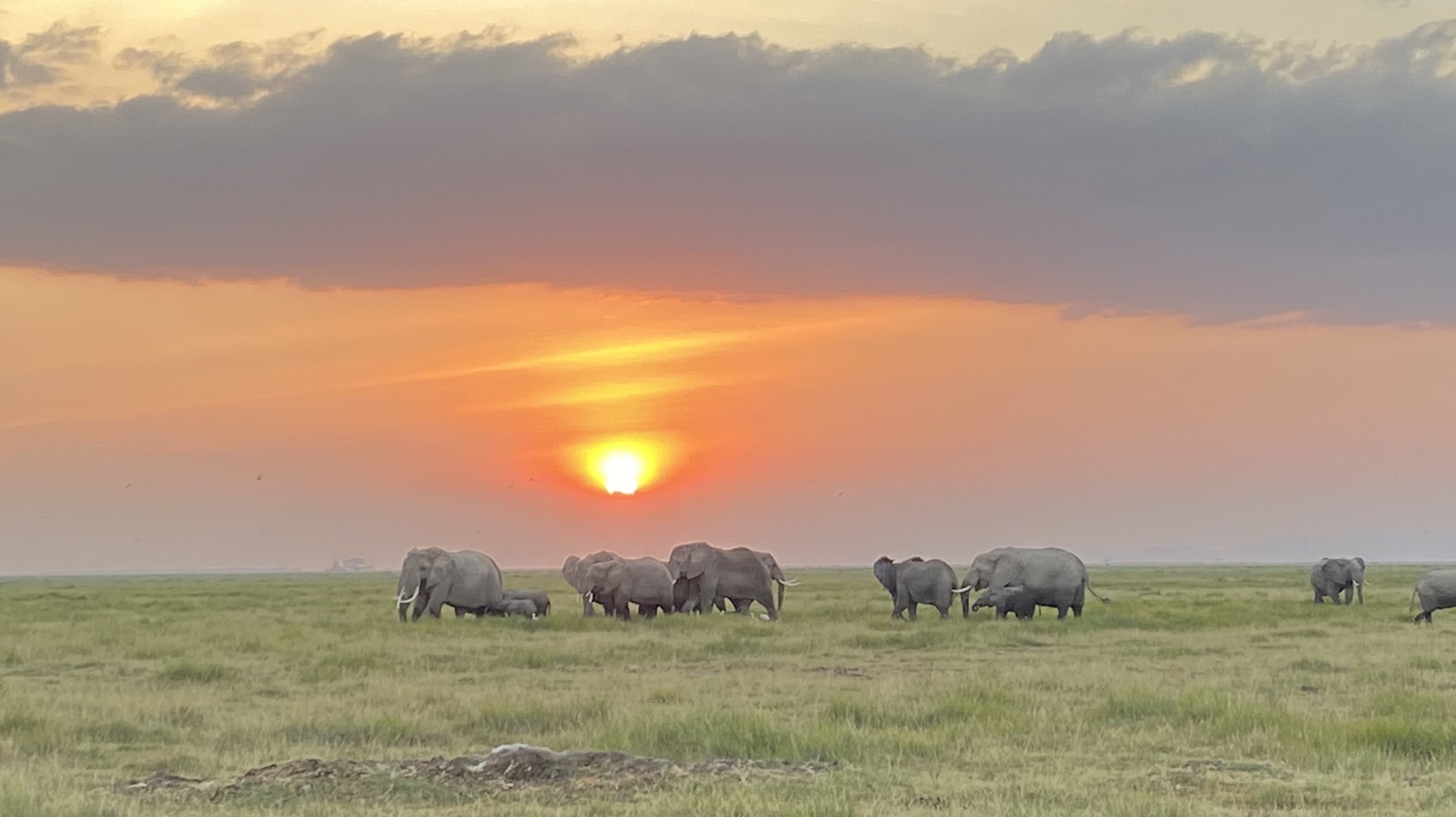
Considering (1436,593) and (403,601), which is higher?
(1436,593)

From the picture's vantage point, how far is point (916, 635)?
2875 cm

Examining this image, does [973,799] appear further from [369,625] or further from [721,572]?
[721,572]

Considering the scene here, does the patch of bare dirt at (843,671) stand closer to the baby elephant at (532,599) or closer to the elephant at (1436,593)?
the baby elephant at (532,599)

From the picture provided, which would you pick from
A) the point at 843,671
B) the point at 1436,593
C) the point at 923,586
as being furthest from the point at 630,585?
the point at 1436,593

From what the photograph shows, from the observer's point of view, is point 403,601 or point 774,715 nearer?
point 774,715

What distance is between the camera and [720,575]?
129 ft

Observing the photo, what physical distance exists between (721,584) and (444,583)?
23.2 ft

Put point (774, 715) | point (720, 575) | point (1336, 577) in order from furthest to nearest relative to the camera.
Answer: point (1336, 577) → point (720, 575) → point (774, 715)

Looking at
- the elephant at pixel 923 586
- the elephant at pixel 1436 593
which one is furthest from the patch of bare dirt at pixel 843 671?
the elephant at pixel 1436 593

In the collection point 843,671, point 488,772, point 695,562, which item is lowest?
point 488,772

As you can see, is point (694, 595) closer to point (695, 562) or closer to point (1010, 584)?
point (695, 562)

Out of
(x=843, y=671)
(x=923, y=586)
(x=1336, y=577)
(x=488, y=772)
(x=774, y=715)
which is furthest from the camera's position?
(x=1336, y=577)

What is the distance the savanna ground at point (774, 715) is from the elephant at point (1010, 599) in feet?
15.3

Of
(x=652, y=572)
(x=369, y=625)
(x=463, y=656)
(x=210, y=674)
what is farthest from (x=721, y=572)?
(x=210, y=674)
